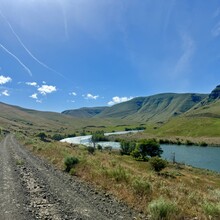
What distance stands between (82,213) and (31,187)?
24.0ft

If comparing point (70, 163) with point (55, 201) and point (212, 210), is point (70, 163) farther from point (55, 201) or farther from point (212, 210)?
point (212, 210)

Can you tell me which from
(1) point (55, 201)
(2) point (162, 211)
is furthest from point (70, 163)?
(2) point (162, 211)

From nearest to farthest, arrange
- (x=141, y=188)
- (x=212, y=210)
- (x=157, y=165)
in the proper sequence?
(x=212, y=210) < (x=141, y=188) < (x=157, y=165)

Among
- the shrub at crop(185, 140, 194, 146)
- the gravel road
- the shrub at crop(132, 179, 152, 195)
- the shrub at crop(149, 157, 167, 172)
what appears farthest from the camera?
the shrub at crop(185, 140, 194, 146)

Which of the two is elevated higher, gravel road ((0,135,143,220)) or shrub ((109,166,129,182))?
shrub ((109,166,129,182))

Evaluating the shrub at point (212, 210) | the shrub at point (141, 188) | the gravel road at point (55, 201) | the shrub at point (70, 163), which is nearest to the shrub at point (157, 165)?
the shrub at point (70, 163)

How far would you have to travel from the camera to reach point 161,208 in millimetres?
12766

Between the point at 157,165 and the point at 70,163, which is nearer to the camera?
the point at 70,163

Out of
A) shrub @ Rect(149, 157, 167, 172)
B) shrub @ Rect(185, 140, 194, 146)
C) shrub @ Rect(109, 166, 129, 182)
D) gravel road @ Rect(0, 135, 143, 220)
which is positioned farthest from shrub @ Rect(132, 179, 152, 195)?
shrub @ Rect(185, 140, 194, 146)

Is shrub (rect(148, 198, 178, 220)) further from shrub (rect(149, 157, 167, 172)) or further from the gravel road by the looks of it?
shrub (rect(149, 157, 167, 172))

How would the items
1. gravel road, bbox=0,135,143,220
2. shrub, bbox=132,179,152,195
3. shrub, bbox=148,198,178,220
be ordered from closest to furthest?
shrub, bbox=148,198,178,220, gravel road, bbox=0,135,143,220, shrub, bbox=132,179,152,195

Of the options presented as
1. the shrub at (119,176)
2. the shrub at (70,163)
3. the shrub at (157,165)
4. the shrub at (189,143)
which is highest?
the shrub at (189,143)

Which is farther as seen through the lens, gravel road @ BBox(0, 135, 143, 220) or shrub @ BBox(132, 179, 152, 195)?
shrub @ BBox(132, 179, 152, 195)

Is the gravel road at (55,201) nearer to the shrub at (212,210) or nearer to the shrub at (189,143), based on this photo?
the shrub at (212,210)
